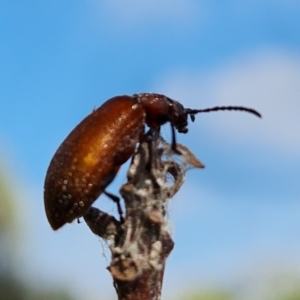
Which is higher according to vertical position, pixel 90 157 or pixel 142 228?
pixel 90 157

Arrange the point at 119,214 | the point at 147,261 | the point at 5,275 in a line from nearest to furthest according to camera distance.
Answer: the point at 147,261
the point at 119,214
the point at 5,275

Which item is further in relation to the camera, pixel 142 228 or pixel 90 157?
pixel 90 157

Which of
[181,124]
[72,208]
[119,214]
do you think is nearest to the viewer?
[119,214]

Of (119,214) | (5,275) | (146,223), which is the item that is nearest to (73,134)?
(119,214)

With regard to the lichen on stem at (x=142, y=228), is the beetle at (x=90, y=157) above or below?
above

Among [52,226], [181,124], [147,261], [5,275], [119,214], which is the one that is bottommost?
[147,261]

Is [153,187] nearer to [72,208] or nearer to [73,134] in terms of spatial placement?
[72,208]

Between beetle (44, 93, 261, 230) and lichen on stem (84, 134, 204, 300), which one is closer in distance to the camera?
lichen on stem (84, 134, 204, 300)

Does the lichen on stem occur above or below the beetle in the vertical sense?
below
